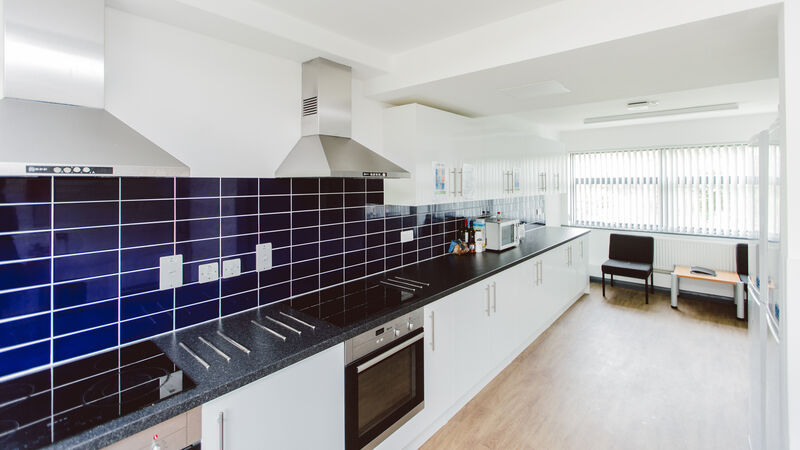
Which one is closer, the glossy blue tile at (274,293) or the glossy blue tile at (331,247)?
the glossy blue tile at (274,293)

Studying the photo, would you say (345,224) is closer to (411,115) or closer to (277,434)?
(411,115)

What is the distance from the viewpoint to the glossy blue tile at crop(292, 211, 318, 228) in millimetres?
2137

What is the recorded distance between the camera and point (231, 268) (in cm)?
190

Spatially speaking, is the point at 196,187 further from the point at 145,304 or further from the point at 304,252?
A: the point at 304,252

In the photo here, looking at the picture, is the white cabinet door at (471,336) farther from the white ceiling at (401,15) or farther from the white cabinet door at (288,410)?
the white ceiling at (401,15)

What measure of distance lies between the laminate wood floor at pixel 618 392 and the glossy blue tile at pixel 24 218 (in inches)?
84.8

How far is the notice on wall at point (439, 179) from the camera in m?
2.73

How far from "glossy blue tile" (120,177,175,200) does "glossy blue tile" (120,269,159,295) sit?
12.7 inches

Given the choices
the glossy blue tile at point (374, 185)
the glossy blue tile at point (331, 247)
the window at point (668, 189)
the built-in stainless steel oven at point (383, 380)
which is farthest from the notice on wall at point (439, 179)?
the window at point (668, 189)

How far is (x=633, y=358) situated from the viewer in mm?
Answer: 3318

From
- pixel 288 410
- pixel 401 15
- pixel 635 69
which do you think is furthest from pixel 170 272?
pixel 635 69

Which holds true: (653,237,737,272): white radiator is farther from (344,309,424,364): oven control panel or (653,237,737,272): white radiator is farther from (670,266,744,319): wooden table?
(344,309,424,364): oven control panel

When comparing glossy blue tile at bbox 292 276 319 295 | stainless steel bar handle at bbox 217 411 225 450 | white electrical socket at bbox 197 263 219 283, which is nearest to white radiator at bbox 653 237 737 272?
glossy blue tile at bbox 292 276 319 295

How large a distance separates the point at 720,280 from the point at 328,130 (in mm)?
4777
